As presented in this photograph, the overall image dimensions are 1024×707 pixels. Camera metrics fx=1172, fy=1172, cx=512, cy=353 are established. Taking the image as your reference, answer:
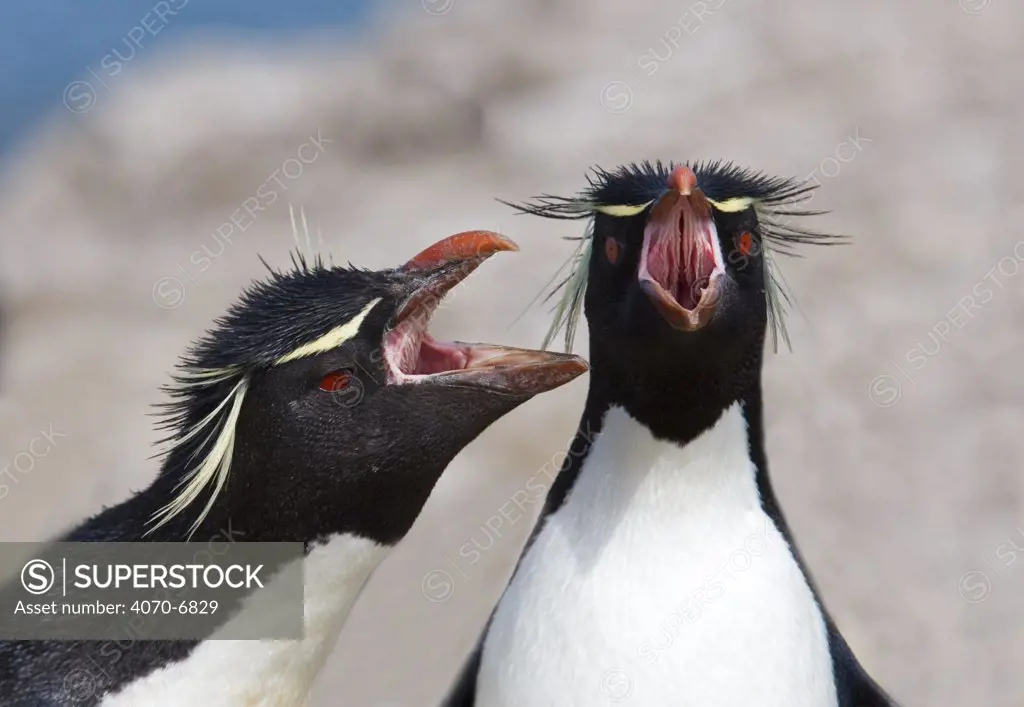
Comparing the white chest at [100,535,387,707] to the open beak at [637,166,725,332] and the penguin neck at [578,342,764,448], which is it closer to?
the penguin neck at [578,342,764,448]

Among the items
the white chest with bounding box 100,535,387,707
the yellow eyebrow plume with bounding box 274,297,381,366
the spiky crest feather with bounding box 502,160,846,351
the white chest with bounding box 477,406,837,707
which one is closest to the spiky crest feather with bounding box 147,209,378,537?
the yellow eyebrow plume with bounding box 274,297,381,366

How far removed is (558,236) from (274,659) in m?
3.82

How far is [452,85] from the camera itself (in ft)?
24.1

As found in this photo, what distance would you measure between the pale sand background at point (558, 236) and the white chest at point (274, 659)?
7.16ft

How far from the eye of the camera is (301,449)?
1782 millimetres

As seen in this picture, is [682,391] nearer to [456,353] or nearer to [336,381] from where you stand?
[456,353]

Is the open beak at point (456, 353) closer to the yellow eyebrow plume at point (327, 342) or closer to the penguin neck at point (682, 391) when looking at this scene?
the yellow eyebrow plume at point (327, 342)

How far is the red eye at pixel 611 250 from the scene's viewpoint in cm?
203

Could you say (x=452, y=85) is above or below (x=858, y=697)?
above

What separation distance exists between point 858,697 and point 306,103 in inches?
229

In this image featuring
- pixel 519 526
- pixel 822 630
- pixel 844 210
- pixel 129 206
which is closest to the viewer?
pixel 822 630

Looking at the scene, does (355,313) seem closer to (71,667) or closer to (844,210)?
(71,667)

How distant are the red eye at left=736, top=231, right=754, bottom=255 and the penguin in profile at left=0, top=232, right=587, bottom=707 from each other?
39cm

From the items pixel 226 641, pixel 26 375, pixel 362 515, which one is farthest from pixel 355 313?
pixel 26 375
